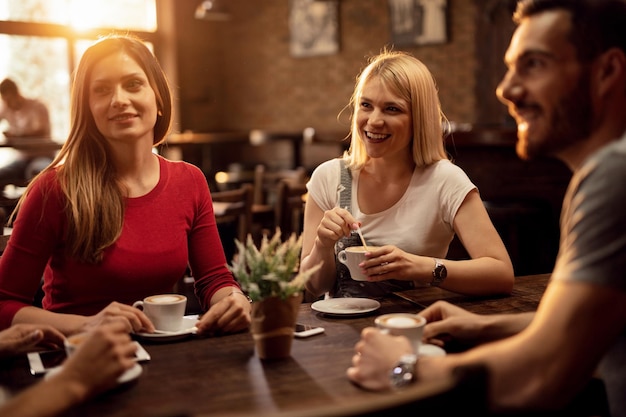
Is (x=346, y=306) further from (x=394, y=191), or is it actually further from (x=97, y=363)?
(x=97, y=363)

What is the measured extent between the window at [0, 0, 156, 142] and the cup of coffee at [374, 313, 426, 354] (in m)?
7.35

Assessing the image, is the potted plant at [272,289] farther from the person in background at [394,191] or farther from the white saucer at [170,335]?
the person in background at [394,191]

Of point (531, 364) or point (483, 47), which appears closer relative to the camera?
point (531, 364)

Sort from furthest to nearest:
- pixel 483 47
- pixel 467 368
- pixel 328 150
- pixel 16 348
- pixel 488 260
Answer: pixel 328 150
pixel 483 47
pixel 488 260
pixel 16 348
pixel 467 368

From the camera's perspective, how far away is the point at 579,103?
114 cm

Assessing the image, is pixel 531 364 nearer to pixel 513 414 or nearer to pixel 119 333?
pixel 513 414

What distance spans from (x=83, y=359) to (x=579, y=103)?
0.90 metres

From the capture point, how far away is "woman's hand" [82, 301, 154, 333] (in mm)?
1452

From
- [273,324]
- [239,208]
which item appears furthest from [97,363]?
[239,208]

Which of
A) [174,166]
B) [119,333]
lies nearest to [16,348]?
[119,333]

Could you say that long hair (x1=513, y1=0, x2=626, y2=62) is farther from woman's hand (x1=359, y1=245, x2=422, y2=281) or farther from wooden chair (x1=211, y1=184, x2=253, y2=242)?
wooden chair (x1=211, y1=184, x2=253, y2=242)

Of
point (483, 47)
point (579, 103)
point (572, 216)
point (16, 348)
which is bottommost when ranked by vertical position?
point (16, 348)

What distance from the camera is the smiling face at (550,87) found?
1146 millimetres

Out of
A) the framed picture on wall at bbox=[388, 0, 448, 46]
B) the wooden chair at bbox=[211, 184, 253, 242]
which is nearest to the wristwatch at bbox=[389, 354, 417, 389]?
the wooden chair at bbox=[211, 184, 253, 242]
